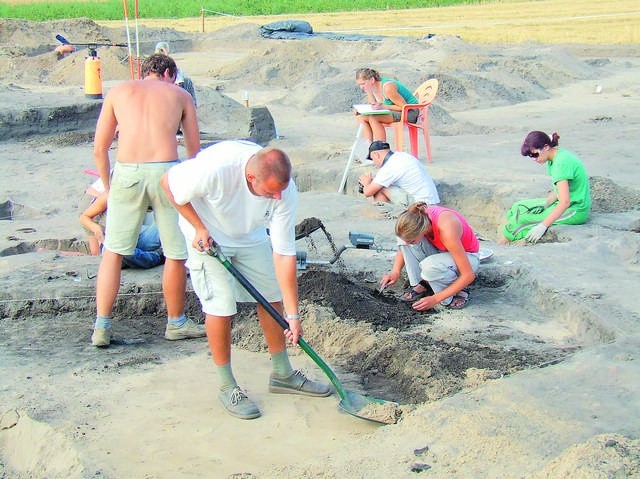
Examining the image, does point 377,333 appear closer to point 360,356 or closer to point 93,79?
point 360,356

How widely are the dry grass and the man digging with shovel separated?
902 inches

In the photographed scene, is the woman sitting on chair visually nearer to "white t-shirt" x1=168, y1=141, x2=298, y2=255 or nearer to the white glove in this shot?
the white glove

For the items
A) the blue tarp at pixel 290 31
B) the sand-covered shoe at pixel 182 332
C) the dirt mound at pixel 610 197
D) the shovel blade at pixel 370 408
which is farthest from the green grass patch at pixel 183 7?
the shovel blade at pixel 370 408

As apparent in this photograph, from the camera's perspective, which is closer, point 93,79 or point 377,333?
point 377,333

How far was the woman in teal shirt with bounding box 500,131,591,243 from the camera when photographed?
22.1ft

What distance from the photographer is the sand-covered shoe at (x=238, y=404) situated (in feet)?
13.4

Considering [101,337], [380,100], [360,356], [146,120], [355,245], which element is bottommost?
[360,356]

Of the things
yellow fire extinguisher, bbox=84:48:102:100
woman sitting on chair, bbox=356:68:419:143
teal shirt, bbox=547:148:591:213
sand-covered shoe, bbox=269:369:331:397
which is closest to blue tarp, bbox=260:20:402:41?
yellow fire extinguisher, bbox=84:48:102:100

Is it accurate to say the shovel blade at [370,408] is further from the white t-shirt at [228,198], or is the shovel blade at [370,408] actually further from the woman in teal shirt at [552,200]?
the woman in teal shirt at [552,200]

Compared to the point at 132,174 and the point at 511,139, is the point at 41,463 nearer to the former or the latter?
the point at 132,174

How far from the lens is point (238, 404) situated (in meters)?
4.13

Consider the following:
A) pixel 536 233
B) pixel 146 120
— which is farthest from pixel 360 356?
pixel 536 233

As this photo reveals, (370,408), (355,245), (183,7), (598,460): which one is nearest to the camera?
(598,460)

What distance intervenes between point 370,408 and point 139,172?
1950 mm
